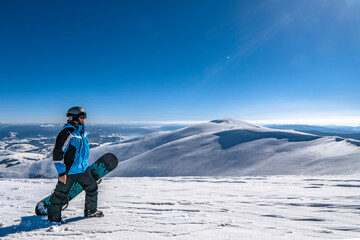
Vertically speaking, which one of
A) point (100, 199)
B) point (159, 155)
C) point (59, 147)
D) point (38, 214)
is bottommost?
point (159, 155)

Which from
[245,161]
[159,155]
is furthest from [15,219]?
[159,155]

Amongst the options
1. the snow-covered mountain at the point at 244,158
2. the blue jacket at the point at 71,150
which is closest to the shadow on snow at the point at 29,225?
the blue jacket at the point at 71,150

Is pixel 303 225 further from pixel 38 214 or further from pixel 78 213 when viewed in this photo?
pixel 38 214

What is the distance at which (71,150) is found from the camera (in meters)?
3.87

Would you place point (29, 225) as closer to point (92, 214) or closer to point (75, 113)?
point (92, 214)

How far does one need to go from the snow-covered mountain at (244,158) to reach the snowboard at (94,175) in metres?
15.3

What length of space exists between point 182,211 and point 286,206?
106 inches

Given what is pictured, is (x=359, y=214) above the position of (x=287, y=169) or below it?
above

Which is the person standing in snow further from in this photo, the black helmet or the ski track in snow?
the ski track in snow

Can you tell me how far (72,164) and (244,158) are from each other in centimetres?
2317

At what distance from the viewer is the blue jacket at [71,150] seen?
3.69 metres

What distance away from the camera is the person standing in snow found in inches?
147

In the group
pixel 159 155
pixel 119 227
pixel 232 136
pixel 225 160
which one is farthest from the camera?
pixel 232 136

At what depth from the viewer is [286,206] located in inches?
200
